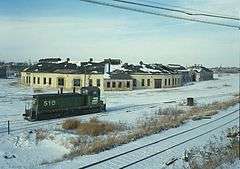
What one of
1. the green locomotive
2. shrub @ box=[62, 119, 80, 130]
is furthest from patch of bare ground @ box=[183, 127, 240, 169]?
the green locomotive

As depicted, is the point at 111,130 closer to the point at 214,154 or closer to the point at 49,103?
the point at 49,103

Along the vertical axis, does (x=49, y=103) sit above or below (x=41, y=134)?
above

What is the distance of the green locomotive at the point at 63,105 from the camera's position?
89.3ft

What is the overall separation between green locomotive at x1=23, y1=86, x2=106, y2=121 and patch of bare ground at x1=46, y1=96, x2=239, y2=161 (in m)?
3.48

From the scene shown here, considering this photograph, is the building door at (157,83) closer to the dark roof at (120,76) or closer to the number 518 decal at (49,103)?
the dark roof at (120,76)

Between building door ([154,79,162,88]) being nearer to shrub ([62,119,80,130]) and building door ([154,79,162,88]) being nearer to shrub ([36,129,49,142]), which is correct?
shrub ([62,119,80,130])

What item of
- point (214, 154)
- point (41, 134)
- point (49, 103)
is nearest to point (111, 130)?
point (41, 134)

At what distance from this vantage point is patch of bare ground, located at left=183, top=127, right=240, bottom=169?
14508 mm

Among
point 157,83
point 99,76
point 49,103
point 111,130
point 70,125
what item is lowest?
point 111,130

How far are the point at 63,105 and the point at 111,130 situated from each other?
7459mm

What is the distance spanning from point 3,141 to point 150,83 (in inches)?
1694

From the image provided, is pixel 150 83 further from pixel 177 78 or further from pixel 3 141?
pixel 3 141

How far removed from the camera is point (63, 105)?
29.2 m

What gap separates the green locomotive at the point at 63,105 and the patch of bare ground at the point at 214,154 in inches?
497
